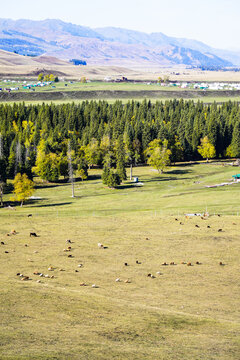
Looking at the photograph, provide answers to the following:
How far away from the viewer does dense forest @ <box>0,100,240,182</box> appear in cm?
12694

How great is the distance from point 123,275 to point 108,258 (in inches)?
239

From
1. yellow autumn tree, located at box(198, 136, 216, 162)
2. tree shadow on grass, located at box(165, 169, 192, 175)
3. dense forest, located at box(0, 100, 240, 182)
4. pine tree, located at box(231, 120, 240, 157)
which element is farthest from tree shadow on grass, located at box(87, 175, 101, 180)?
pine tree, located at box(231, 120, 240, 157)

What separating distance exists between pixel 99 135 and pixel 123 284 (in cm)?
11764

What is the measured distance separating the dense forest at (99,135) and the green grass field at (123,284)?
144 feet

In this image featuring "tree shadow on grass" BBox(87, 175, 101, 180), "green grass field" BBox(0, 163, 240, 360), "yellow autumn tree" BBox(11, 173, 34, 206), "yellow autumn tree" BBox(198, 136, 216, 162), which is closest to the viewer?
"green grass field" BBox(0, 163, 240, 360)

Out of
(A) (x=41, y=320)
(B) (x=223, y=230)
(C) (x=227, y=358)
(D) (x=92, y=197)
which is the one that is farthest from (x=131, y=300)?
(D) (x=92, y=197)

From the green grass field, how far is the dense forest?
1722 inches

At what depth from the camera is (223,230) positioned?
204ft

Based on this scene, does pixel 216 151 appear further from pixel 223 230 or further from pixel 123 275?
pixel 123 275

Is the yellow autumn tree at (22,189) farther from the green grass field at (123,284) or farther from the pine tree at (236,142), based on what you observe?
the pine tree at (236,142)

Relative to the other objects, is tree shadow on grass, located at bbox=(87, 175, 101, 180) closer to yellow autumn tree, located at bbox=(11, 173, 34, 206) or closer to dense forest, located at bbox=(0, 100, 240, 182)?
dense forest, located at bbox=(0, 100, 240, 182)

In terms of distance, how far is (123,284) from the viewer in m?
41.6

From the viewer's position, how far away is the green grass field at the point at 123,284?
28.1m

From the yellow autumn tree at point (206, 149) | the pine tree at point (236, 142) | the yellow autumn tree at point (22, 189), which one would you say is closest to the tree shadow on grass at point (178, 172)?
the yellow autumn tree at point (206, 149)
